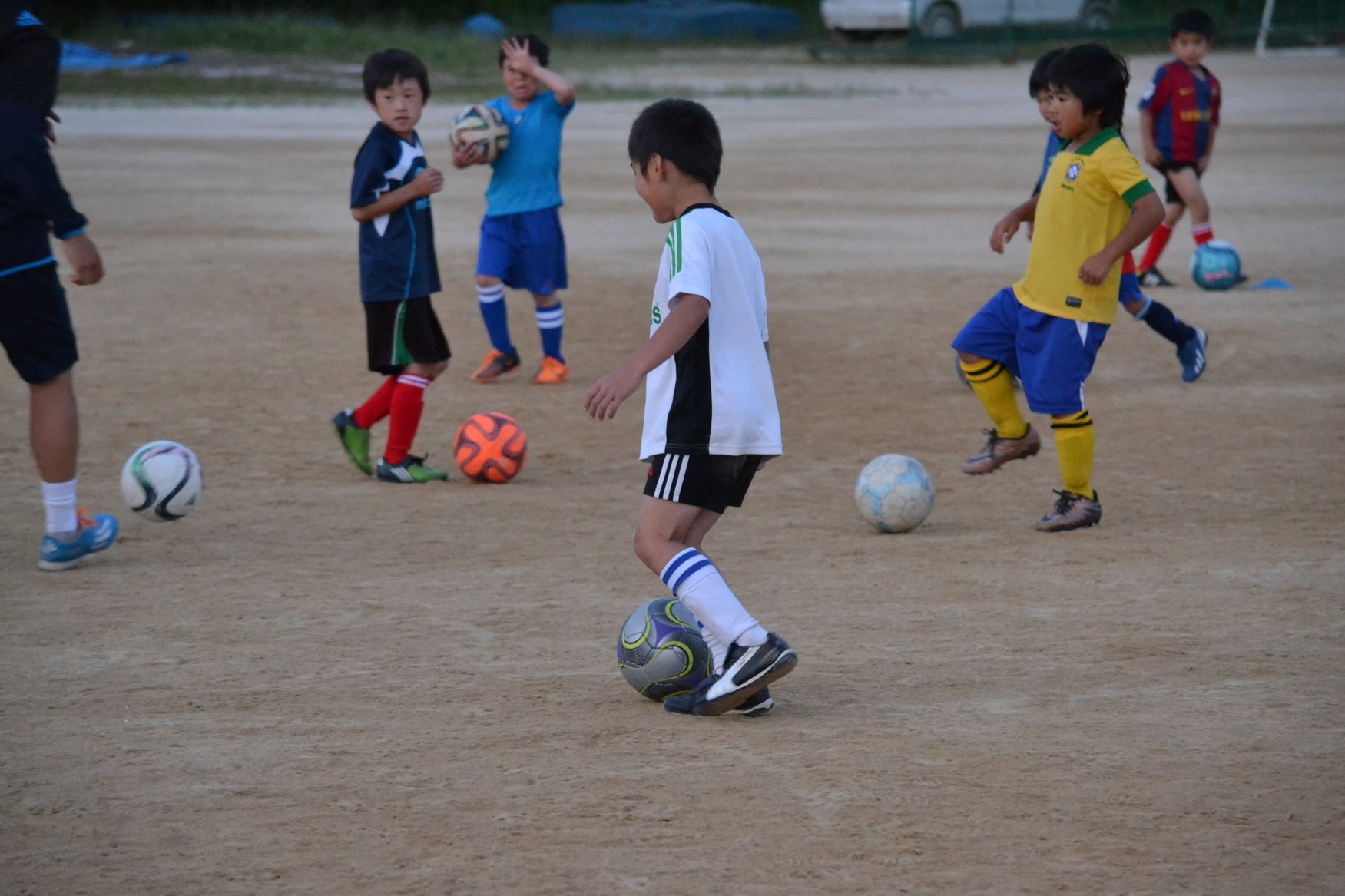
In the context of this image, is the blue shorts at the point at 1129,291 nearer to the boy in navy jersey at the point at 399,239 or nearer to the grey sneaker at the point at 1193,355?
the grey sneaker at the point at 1193,355

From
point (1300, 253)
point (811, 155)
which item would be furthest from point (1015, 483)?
point (811, 155)

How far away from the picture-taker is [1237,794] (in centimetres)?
369

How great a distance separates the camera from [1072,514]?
6387 mm

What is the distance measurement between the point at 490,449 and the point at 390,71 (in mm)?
1729

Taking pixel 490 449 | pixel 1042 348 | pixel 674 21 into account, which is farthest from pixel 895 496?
pixel 674 21

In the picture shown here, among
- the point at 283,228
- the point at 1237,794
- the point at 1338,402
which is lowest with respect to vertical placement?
the point at 283,228

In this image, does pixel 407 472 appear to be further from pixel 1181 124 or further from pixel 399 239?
pixel 1181 124

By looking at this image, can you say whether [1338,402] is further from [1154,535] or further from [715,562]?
[715,562]

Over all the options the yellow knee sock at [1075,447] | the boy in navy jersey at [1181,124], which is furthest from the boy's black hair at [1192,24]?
the yellow knee sock at [1075,447]

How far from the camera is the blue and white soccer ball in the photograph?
12.0 metres

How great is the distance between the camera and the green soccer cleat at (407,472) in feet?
24.2

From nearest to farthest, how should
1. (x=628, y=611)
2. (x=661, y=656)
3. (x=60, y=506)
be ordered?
(x=661, y=656) < (x=628, y=611) < (x=60, y=506)

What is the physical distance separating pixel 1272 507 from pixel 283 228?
34.9 ft

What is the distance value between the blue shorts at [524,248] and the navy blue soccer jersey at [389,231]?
232 cm
